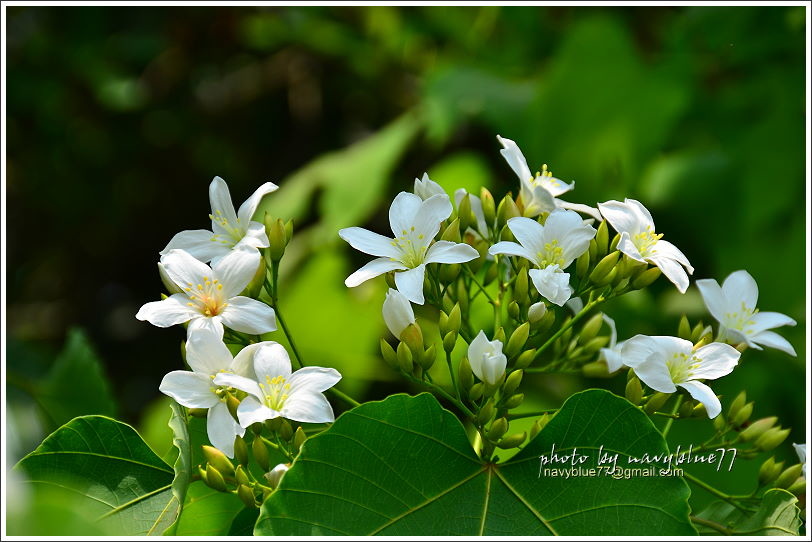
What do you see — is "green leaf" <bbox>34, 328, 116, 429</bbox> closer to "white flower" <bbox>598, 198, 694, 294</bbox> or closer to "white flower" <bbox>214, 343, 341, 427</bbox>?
"white flower" <bbox>214, 343, 341, 427</bbox>

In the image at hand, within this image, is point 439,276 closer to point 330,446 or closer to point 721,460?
point 330,446

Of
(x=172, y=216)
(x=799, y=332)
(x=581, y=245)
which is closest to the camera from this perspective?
(x=581, y=245)

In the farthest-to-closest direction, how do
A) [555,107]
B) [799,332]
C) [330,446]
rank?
[555,107]
[799,332]
[330,446]

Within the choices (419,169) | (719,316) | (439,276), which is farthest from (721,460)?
(419,169)

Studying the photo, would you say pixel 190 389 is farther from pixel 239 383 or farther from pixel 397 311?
pixel 397 311

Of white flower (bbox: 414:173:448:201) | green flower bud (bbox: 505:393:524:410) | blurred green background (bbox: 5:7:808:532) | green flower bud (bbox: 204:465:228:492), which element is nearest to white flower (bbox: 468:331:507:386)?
green flower bud (bbox: 505:393:524:410)

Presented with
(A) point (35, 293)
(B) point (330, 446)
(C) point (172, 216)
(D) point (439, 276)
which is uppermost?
(D) point (439, 276)

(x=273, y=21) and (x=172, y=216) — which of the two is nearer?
(x=273, y=21)

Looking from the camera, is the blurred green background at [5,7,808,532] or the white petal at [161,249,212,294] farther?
the blurred green background at [5,7,808,532]
